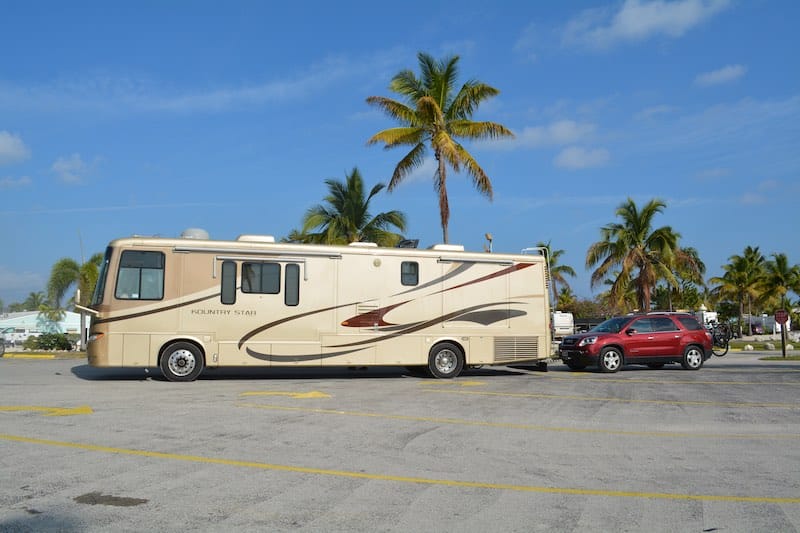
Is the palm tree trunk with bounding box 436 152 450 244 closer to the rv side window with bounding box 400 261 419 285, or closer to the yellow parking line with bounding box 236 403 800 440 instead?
the rv side window with bounding box 400 261 419 285

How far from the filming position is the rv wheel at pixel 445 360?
1705cm

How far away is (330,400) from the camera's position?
12.6 meters

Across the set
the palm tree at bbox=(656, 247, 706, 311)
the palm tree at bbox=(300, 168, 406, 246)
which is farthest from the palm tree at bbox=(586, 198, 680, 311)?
the palm tree at bbox=(300, 168, 406, 246)

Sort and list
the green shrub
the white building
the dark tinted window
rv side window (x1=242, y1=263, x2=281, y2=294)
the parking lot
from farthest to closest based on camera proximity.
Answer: the white building < the green shrub < the dark tinted window < rv side window (x1=242, y1=263, x2=281, y2=294) < the parking lot

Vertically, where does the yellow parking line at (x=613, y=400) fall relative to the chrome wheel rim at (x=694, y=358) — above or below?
below

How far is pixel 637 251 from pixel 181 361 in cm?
2963

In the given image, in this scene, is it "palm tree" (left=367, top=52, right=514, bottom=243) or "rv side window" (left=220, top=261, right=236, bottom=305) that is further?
"palm tree" (left=367, top=52, right=514, bottom=243)

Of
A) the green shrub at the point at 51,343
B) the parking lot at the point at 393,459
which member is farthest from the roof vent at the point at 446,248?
the green shrub at the point at 51,343

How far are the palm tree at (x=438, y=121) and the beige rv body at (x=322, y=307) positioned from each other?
902cm

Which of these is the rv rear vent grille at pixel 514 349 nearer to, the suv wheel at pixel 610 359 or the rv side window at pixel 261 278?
the suv wheel at pixel 610 359

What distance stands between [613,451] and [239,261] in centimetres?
986

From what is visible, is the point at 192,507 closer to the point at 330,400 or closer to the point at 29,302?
the point at 330,400

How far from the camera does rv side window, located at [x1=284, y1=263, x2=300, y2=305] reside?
16078 mm

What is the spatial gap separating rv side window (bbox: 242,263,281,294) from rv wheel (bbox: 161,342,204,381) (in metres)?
1.74
